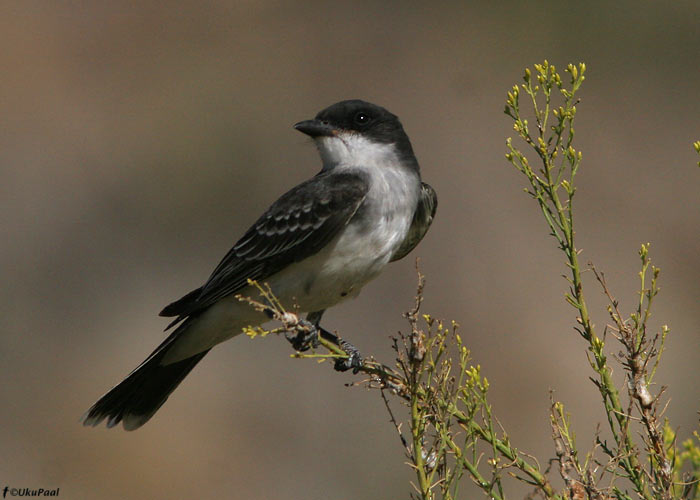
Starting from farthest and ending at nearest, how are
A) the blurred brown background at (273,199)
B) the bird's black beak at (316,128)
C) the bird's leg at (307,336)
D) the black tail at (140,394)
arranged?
the blurred brown background at (273,199) → the black tail at (140,394) → the bird's black beak at (316,128) → the bird's leg at (307,336)

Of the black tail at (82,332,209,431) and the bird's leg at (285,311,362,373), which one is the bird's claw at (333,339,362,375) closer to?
the bird's leg at (285,311,362,373)

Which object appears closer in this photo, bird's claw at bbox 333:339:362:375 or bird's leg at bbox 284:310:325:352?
bird's leg at bbox 284:310:325:352

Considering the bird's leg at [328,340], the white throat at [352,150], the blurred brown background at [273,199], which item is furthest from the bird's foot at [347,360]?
the blurred brown background at [273,199]

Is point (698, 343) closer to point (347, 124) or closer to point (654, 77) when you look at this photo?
point (654, 77)

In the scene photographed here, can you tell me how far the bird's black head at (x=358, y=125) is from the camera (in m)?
5.08

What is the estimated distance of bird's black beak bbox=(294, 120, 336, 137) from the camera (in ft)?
16.3

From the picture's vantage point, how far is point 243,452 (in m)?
9.73

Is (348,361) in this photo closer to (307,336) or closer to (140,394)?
(307,336)

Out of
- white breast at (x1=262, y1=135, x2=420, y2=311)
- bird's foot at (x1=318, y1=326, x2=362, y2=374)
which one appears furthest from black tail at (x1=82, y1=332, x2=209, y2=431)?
bird's foot at (x1=318, y1=326, x2=362, y2=374)

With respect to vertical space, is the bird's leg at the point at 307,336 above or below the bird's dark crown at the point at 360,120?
below

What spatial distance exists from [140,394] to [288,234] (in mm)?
1398

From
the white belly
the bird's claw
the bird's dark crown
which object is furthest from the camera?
the bird's dark crown

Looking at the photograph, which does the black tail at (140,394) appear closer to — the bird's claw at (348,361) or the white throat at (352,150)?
the bird's claw at (348,361)

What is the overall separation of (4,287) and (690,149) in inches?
362
